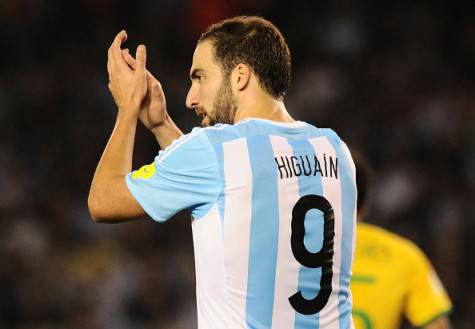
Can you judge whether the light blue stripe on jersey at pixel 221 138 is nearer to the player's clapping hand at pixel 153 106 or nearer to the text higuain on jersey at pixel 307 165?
the text higuain on jersey at pixel 307 165

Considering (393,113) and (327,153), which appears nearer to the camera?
(327,153)

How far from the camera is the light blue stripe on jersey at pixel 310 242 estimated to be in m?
3.02

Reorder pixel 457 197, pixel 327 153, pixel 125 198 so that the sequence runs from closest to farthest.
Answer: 1. pixel 125 198
2. pixel 327 153
3. pixel 457 197

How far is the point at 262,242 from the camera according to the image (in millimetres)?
2957

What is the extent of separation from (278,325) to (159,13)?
Answer: 369 inches

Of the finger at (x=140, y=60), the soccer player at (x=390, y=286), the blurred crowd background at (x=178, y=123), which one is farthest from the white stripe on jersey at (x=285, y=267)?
the blurred crowd background at (x=178, y=123)

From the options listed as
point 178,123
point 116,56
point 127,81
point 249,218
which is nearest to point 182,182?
point 249,218

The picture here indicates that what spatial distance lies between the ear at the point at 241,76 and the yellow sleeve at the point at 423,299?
153 centimetres

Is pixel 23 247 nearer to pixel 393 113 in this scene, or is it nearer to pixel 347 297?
pixel 393 113

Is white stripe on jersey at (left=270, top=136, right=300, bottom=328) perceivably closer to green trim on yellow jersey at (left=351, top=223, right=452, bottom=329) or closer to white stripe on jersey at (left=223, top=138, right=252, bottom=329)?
white stripe on jersey at (left=223, top=138, right=252, bottom=329)

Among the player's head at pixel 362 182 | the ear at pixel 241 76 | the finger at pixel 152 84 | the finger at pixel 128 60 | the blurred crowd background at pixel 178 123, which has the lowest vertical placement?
the blurred crowd background at pixel 178 123

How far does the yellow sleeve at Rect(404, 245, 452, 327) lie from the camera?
4.18m

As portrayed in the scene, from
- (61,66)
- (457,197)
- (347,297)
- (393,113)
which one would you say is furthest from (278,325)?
(61,66)

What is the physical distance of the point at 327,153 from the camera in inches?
124
